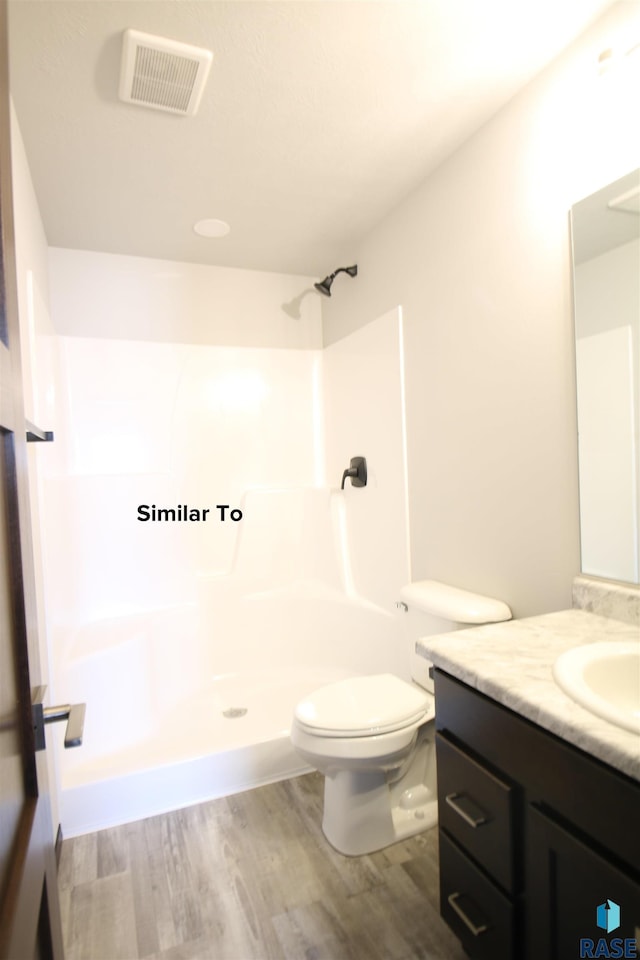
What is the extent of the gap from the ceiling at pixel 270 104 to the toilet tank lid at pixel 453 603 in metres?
1.64

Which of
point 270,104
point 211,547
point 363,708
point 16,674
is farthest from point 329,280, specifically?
point 16,674

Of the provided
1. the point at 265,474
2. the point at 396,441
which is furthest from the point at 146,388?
the point at 396,441

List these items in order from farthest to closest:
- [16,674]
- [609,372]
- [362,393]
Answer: [362,393] < [609,372] < [16,674]

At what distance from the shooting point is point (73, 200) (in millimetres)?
2082

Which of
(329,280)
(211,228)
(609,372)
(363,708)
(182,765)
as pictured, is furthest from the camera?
(329,280)

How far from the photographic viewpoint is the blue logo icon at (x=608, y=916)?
748 mm

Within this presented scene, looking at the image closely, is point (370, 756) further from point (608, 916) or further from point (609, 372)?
point (609, 372)

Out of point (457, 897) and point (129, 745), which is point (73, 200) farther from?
point (457, 897)

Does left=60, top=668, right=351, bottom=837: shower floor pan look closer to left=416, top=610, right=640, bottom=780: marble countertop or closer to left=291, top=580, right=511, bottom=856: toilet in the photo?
left=291, top=580, right=511, bottom=856: toilet

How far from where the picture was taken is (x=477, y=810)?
3.49ft

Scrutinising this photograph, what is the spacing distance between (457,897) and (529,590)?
32.7 inches

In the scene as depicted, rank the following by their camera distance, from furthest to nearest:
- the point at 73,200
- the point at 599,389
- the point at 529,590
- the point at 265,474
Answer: the point at 265,474
the point at 73,200
the point at 529,590
the point at 599,389

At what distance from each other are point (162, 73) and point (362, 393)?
157 cm

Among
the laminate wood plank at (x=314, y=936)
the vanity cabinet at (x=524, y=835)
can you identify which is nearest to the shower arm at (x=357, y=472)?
the vanity cabinet at (x=524, y=835)
